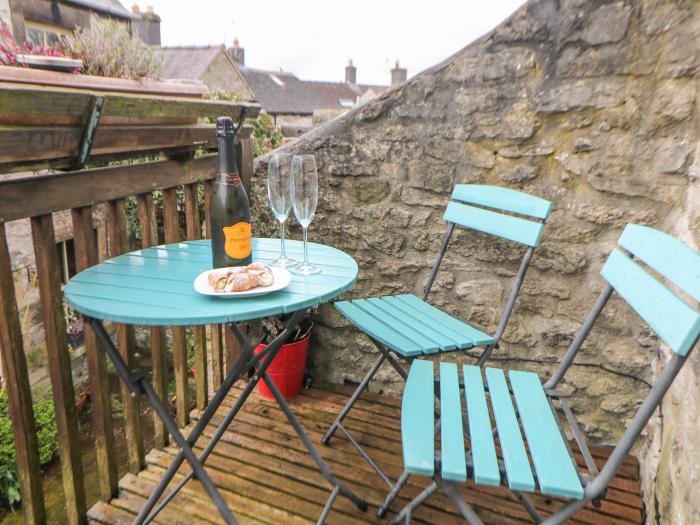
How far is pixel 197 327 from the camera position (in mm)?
2154

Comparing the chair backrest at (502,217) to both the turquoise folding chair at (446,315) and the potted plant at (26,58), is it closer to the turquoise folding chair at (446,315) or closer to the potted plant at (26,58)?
the turquoise folding chair at (446,315)

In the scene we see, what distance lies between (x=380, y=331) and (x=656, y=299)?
865 millimetres

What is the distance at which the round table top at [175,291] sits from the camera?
1.12 m

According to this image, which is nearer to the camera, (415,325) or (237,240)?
(237,240)

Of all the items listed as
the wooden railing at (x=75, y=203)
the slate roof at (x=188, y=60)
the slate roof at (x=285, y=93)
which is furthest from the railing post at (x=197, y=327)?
the slate roof at (x=285, y=93)

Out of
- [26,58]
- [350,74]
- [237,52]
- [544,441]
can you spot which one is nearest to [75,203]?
[26,58]

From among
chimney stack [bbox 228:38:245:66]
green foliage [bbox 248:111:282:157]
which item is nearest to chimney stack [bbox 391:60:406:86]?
chimney stack [bbox 228:38:245:66]

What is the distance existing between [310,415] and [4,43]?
189 cm

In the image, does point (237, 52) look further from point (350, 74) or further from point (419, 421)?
point (419, 421)

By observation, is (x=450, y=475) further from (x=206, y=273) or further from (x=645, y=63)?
(x=645, y=63)

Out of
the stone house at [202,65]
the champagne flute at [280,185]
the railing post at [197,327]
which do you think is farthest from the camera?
the stone house at [202,65]

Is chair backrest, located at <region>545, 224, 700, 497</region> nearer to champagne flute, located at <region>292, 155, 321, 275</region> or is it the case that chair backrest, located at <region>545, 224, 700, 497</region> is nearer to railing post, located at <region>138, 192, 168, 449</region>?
champagne flute, located at <region>292, 155, 321, 275</region>

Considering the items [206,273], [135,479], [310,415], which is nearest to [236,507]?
[135,479]

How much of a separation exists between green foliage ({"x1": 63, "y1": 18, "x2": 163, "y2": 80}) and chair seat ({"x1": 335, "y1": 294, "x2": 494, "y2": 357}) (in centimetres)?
115
